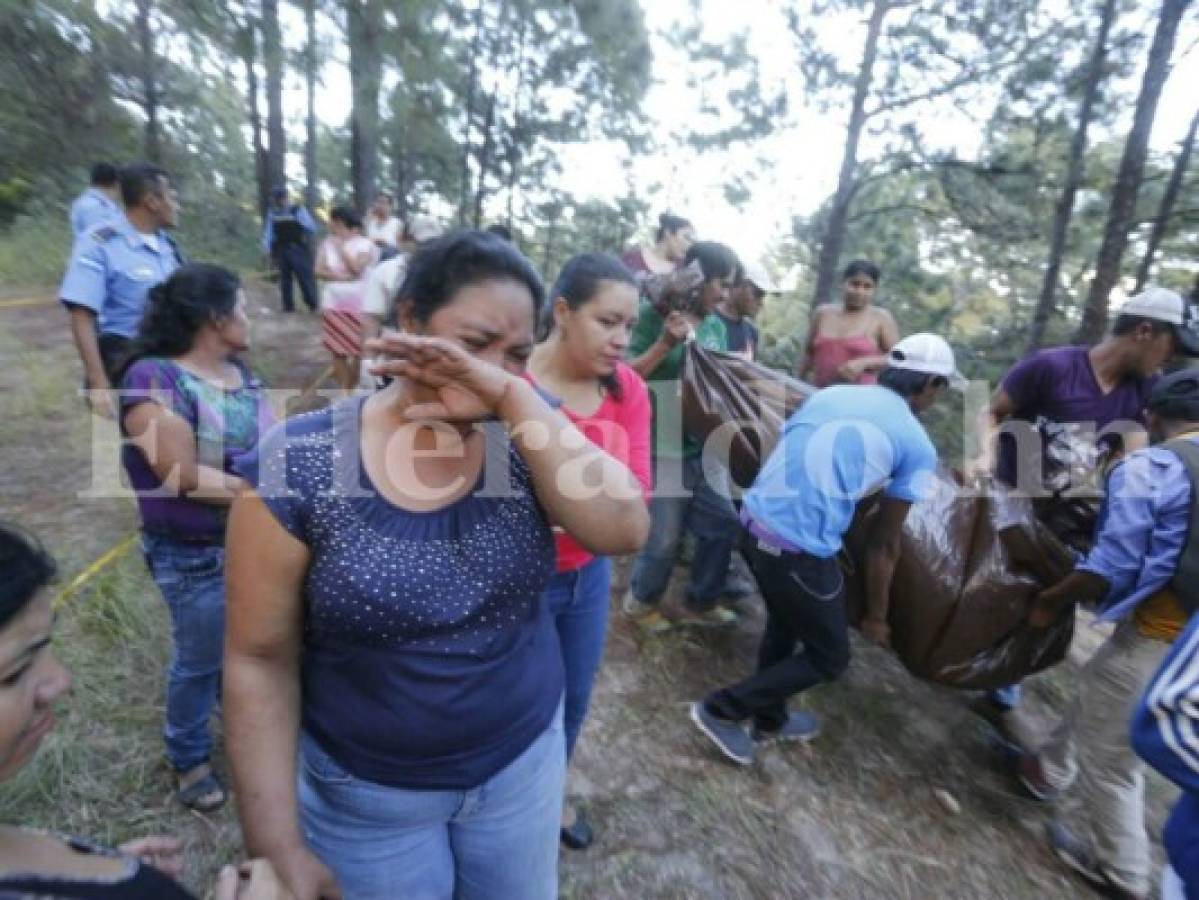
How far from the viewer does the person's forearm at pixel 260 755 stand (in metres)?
1.16

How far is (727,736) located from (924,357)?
5.54 ft

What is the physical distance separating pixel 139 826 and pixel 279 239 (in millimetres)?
8177

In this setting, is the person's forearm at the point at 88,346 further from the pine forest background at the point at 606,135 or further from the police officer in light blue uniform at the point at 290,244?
the police officer in light blue uniform at the point at 290,244

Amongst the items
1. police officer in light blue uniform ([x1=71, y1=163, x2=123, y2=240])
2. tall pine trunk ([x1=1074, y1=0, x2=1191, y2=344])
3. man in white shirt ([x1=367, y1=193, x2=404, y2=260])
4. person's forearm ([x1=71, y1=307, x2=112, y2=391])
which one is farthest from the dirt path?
man in white shirt ([x1=367, y1=193, x2=404, y2=260])

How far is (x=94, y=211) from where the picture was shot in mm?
3557

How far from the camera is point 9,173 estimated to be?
11484 mm

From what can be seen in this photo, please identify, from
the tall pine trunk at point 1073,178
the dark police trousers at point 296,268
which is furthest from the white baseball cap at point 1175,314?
the dark police trousers at point 296,268

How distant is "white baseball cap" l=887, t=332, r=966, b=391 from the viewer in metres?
2.43

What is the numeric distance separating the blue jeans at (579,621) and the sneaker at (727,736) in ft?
2.69

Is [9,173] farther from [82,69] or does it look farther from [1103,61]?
[1103,61]

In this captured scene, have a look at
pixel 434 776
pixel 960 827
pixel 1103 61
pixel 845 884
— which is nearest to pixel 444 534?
pixel 434 776

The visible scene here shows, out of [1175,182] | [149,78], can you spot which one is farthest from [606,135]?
[1175,182]

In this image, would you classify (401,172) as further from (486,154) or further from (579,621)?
(579,621)

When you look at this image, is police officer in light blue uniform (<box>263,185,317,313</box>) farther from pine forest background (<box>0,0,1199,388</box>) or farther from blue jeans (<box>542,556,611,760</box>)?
blue jeans (<box>542,556,611,760</box>)
